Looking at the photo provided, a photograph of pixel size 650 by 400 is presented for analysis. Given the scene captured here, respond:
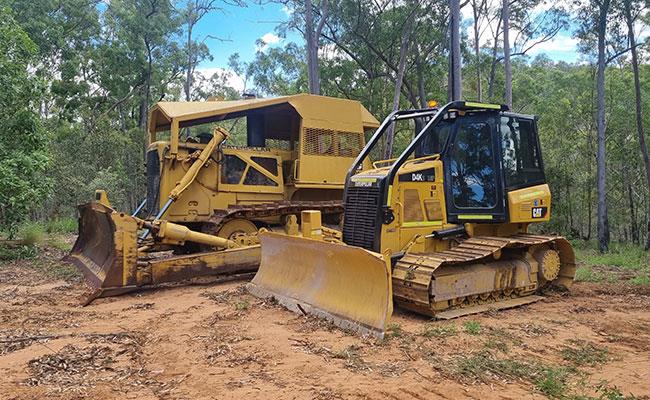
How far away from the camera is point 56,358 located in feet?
15.0

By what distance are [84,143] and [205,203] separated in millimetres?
15323

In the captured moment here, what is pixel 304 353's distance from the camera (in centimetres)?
483

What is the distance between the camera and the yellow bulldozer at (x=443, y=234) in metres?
6.17

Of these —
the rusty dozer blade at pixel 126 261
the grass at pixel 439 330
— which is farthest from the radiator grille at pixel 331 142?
the grass at pixel 439 330

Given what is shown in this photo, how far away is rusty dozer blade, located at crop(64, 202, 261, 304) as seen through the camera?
294 inches

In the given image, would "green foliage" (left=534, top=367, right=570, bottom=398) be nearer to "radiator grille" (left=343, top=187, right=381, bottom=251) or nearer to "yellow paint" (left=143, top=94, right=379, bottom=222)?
"radiator grille" (left=343, top=187, right=381, bottom=251)

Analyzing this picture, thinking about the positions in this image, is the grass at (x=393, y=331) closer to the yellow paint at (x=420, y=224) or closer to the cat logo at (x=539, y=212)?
the yellow paint at (x=420, y=224)

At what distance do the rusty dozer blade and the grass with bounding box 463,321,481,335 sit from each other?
13.5ft

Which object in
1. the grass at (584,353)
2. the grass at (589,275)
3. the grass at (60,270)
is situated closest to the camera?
the grass at (584,353)

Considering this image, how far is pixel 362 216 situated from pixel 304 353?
2.34 m

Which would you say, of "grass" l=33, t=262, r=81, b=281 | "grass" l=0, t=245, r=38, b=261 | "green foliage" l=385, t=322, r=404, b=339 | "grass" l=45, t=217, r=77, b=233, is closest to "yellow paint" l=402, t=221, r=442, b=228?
"green foliage" l=385, t=322, r=404, b=339

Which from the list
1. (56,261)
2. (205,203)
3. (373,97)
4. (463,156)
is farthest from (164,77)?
(463,156)

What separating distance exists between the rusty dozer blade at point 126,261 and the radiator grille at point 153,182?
1.02m

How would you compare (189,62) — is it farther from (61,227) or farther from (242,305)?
(242,305)
